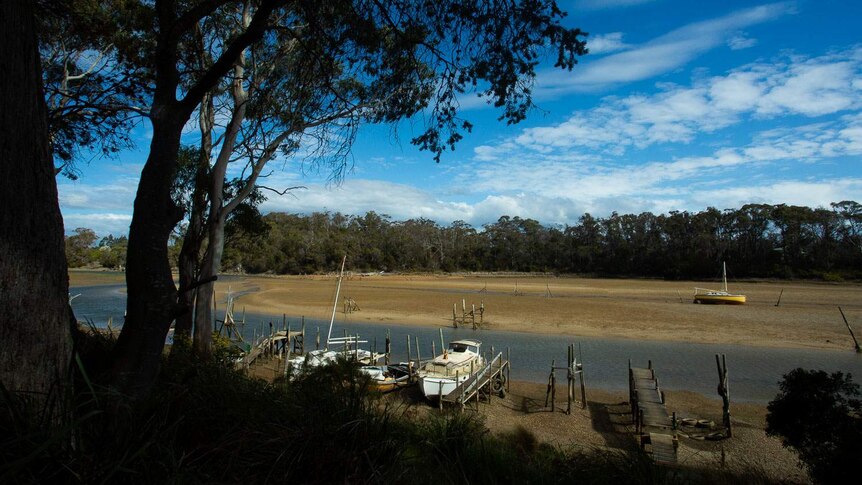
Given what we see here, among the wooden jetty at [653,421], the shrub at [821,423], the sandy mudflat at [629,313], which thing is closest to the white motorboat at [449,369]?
the wooden jetty at [653,421]

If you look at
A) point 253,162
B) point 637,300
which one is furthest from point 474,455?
point 637,300

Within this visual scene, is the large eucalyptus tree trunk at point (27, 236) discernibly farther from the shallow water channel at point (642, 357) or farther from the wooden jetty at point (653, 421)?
the shallow water channel at point (642, 357)

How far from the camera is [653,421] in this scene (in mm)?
12125

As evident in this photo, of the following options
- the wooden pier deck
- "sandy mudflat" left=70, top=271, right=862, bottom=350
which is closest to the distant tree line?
"sandy mudflat" left=70, top=271, right=862, bottom=350

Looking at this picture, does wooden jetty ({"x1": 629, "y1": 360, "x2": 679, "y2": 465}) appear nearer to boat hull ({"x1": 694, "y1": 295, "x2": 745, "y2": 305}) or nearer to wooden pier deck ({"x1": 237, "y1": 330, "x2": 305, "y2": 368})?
wooden pier deck ({"x1": 237, "y1": 330, "x2": 305, "y2": 368})

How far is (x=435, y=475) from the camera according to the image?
4.03m

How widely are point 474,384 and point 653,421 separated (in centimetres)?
587

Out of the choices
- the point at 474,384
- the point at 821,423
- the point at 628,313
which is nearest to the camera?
the point at 821,423

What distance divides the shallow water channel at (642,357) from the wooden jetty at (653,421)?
3.69m

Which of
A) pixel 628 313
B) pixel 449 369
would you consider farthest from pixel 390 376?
pixel 628 313

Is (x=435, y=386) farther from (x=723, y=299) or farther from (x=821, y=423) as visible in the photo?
(x=723, y=299)

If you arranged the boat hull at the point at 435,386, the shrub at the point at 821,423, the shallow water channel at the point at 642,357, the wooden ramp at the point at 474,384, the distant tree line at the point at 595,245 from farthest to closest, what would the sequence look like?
the distant tree line at the point at 595,245, the shallow water channel at the point at 642,357, the boat hull at the point at 435,386, the wooden ramp at the point at 474,384, the shrub at the point at 821,423

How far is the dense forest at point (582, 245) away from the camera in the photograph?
72.9 m

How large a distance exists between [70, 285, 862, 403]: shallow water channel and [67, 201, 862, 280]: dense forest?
3846 centimetres
